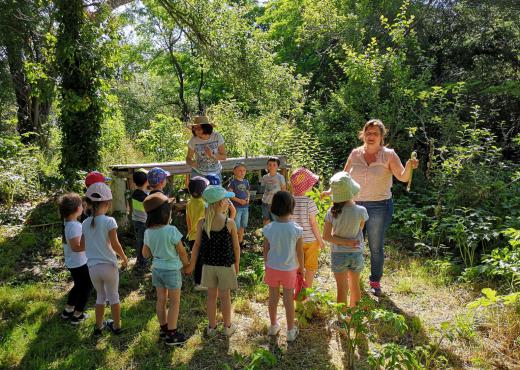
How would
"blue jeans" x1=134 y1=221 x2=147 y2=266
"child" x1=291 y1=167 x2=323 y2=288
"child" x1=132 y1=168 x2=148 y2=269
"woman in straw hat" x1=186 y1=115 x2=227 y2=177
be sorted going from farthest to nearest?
1. "woman in straw hat" x1=186 y1=115 x2=227 y2=177
2. "blue jeans" x1=134 y1=221 x2=147 y2=266
3. "child" x1=132 y1=168 x2=148 y2=269
4. "child" x1=291 y1=167 x2=323 y2=288

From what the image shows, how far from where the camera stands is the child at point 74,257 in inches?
154

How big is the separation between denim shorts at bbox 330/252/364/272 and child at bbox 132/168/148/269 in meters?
2.45

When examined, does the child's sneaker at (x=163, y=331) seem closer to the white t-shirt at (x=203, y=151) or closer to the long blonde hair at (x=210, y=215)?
the long blonde hair at (x=210, y=215)

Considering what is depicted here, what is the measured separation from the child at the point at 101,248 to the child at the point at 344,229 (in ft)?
6.26

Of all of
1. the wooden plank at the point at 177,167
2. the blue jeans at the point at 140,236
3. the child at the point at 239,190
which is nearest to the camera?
the blue jeans at the point at 140,236

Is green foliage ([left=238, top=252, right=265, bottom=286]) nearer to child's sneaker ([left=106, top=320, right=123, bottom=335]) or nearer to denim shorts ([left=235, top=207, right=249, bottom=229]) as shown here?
denim shorts ([left=235, top=207, right=249, bottom=229])

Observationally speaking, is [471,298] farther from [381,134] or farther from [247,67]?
[247,67]

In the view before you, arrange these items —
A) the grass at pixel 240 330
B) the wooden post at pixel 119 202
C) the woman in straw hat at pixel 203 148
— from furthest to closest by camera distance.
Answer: the wooden post at pixel 119 202, the woman in straw hat at pixel 203 148, the grass at pixel 240 330

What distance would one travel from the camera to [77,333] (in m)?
3.81

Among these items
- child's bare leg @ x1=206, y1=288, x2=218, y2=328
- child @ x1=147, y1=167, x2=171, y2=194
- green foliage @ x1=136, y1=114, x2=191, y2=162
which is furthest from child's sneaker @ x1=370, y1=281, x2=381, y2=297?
green foliage @ x1=136, y1=114, x2=191, y2=162

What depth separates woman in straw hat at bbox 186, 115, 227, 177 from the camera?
534 centimetres

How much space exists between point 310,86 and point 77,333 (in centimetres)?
1392

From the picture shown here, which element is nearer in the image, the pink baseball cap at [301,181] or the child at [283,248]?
the child at [283,248]

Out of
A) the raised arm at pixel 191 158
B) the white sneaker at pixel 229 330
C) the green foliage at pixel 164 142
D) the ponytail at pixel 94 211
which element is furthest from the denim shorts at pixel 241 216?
the green foliage at pixel 164 142
